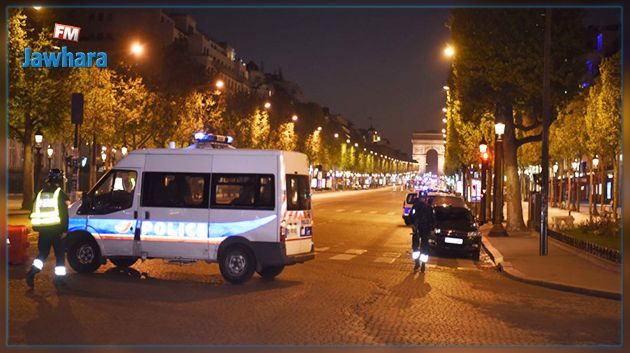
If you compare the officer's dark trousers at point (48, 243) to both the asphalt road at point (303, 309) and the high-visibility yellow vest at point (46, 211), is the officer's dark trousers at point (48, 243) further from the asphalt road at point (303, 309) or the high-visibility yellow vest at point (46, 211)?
the asphalt road at point (303, 309)

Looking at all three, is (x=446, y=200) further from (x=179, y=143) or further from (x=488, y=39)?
(x=179, y=143)

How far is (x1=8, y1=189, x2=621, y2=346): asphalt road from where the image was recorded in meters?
10.5

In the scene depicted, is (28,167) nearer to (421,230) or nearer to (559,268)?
(421,230)

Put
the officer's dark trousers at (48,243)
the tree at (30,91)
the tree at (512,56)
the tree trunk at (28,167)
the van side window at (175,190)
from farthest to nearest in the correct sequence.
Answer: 1. the tree trunk at (28,167)
2. the tree at (30,91)
3. the tree at (512,56)
4. the van side window at (175,190)
5. the officer's dark trousers at (48,243)

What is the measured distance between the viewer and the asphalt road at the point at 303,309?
34.3ft

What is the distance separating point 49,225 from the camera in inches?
567

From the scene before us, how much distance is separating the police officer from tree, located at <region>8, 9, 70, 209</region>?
22.8m

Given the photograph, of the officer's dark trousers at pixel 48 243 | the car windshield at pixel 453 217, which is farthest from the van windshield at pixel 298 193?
the car windshield at pixel 453 217

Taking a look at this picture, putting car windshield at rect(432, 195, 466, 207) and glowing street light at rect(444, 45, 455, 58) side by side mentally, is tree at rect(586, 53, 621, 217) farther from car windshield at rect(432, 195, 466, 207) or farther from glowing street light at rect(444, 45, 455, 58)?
glowing street light at rect(444, 45, 455, 58)

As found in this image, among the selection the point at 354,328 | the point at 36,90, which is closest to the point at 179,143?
the point at 36,90

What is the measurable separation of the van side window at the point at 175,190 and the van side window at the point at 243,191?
0.78 feet

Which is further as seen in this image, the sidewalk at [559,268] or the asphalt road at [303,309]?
the sidewalk at [559,268]

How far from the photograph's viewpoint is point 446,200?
32406mm

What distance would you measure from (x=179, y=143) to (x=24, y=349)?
161 ft
